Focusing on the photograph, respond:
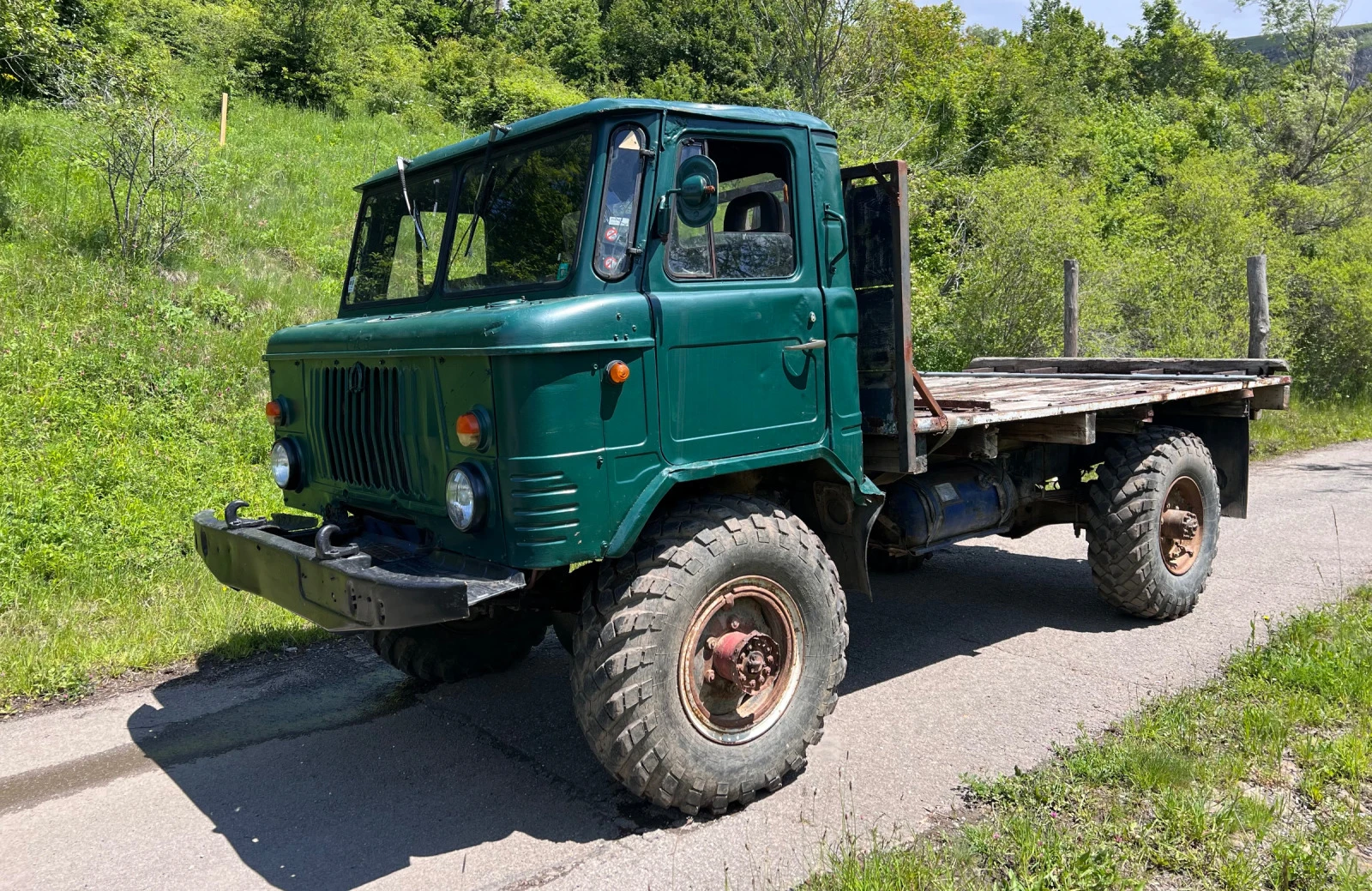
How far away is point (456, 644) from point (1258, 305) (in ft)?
35.4

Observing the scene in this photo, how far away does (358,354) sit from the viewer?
419 cm

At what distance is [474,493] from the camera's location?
143 inches

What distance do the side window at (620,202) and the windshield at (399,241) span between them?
108 centimetres

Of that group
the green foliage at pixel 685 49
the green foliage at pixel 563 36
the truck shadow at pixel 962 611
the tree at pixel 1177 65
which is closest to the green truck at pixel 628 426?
the truck shadow at pixel 962 611

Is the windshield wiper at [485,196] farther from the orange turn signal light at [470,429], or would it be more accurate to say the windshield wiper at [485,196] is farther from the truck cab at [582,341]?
the orange turn signal light at [470,429]

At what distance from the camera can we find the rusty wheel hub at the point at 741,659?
3.88 meters

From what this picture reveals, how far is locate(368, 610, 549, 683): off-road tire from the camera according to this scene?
506 centimetres

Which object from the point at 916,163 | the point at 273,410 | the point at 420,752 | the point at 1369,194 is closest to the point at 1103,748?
the point at 420,752

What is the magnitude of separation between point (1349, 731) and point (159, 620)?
6.14 m

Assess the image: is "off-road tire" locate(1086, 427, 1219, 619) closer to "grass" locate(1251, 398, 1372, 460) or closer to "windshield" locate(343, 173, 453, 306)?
"windshield" locate(343, 173, 453, 306)

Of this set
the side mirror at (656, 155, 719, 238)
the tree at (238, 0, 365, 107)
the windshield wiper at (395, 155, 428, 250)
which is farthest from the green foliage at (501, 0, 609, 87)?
the side mirror at (656, 155, 719, 238)

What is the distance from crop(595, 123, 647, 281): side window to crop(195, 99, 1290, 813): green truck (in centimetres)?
1

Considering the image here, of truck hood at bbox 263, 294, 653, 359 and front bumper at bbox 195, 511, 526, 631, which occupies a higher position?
truck hood at bbox 263, 294, 653, 359

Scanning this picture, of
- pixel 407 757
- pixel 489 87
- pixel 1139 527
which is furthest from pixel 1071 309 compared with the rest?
pixel 489 87
